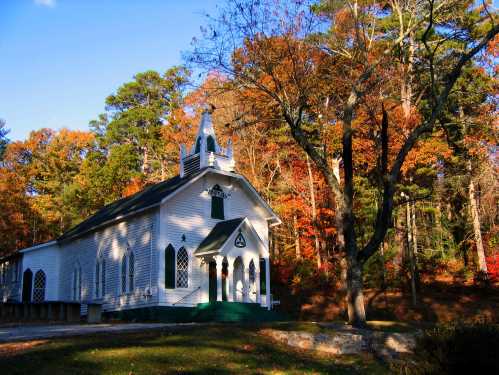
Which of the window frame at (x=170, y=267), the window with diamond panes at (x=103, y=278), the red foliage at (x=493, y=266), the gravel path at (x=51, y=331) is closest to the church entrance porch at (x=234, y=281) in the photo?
the window frame at (x=170, y=267)

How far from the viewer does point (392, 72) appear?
22.6m

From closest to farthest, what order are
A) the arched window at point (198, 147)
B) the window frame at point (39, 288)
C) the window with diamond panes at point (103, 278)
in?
the arched window at point (198, 147)
the window with diamond panes at point (103, 278)
the window frame at point (39, 288)

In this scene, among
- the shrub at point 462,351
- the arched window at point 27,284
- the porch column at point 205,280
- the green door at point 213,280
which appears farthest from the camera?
the arched window at point 27,284

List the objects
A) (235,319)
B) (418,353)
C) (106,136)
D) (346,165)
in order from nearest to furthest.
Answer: (418,353)
(346,165)
(235,319)
(106,136)

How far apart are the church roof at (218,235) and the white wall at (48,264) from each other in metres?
11.8

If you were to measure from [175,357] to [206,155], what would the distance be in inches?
606

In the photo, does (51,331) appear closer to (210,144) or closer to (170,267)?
(170,267)

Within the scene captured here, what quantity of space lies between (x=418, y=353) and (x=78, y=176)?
4703cm

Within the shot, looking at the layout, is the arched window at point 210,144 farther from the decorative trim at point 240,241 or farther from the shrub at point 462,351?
the shrub at point 462,351

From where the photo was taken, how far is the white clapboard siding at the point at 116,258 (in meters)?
23.3

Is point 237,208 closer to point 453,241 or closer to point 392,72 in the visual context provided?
point 392,72

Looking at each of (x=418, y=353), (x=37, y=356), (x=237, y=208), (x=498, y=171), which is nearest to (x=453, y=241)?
(x=498, y=171)

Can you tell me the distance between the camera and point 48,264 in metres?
31.7

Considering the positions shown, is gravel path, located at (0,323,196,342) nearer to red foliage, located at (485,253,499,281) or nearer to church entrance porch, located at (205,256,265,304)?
church entrance porch, located at (205,256,265,304)
